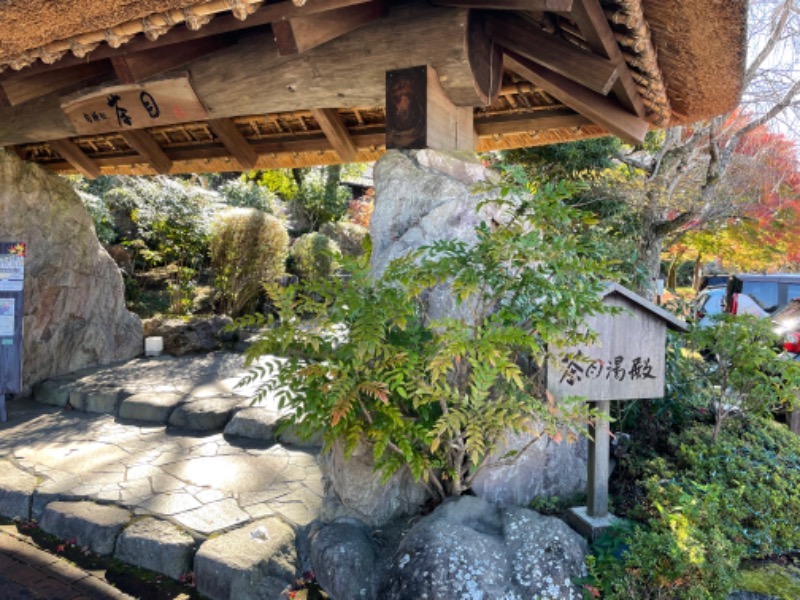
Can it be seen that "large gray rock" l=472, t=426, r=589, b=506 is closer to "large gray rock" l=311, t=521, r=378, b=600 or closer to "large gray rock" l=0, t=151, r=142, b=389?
"large gray rock" l=311, t=521, r=378, b=600

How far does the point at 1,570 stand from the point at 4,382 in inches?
124

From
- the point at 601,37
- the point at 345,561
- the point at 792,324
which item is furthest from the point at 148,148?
the point at 792,324

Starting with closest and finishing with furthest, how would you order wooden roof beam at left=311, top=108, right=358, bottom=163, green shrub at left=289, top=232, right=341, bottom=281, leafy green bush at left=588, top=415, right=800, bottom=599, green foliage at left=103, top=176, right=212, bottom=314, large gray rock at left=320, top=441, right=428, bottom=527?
leafy green bush at left=588, top=415, right=800, bottom=599
large gray rock at left=320, top=441, right=428, bottom=527
wooden roof beam at left=311, top=108, right=358, bottom=163
green foliage at left=103, top=176, right=212, bottom=314
green shrub at left=289, top=232, right=341, bottom=281

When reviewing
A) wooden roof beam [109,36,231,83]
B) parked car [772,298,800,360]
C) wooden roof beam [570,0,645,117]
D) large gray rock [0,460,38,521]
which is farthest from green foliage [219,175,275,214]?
wooden roof beam [570,0,645,117]

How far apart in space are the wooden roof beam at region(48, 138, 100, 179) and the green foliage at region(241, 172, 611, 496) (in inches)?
200

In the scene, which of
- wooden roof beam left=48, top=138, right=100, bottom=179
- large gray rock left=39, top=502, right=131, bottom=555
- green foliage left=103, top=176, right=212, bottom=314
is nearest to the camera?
large gray rock left=39, top=502, right=131, bottom=555

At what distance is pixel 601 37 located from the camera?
301 cm

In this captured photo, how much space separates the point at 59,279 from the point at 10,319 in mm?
1310

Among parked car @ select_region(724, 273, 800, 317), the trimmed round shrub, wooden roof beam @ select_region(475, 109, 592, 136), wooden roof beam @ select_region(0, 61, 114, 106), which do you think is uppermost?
wooden roof beam @ select_region(0, 61, 114, 106)

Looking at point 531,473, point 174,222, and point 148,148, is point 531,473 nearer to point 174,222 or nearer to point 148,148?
point 148,148

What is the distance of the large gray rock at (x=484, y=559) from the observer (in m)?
2.36

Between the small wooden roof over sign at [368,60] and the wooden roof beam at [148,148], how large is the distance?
0.83 m

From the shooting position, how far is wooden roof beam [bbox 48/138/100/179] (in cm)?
633

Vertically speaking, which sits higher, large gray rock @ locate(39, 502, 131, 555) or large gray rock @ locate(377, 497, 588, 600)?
large gray rock @ locate(377, 497, 588, 600)
